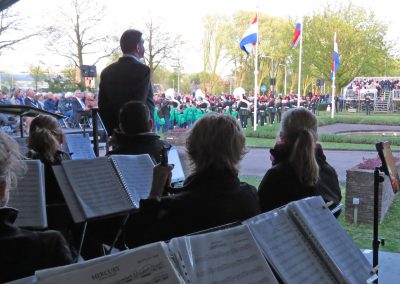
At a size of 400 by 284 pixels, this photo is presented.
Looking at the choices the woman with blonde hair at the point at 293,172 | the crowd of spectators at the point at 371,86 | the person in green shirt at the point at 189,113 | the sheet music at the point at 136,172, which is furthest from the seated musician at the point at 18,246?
the crowd of spectators at the point at 371,86

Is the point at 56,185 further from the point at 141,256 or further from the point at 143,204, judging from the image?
the point at 141,256

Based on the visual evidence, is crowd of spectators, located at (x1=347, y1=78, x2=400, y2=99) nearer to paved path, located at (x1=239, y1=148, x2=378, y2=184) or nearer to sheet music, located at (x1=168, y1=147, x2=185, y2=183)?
paved path, located at (x1=239, y1=148, x2=378, y2=184)

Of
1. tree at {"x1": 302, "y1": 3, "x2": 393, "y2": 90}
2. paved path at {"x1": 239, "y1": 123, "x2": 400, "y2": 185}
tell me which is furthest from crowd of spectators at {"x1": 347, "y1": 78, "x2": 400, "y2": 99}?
paved path at {"x1": 239, "y1": 123, "x2": 400, "y2": 185}

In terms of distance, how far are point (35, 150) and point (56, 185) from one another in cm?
40

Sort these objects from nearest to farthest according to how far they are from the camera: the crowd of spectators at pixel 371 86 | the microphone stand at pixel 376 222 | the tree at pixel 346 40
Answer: the microphone stand at pixel 376 222 < the tree at pixel 346 40 < the crowd of spectators at pixel 371 86

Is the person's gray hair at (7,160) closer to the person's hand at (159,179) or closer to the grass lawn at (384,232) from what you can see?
the person's hand at (159,179)

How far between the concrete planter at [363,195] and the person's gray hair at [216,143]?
12.5 ft

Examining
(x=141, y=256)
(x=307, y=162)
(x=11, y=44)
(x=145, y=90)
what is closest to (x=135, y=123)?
(x=145, y=90)

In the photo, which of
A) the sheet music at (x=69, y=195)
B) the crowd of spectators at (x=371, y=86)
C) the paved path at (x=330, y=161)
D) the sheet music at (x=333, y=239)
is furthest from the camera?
the crowd of spectators at (x=371, y=86)

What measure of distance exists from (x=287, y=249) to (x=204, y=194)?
507 mm

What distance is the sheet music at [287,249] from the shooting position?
5.73 ft

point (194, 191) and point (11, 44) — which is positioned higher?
point (11, 44)

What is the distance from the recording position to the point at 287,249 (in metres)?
1.84

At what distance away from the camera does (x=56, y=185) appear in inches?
122
